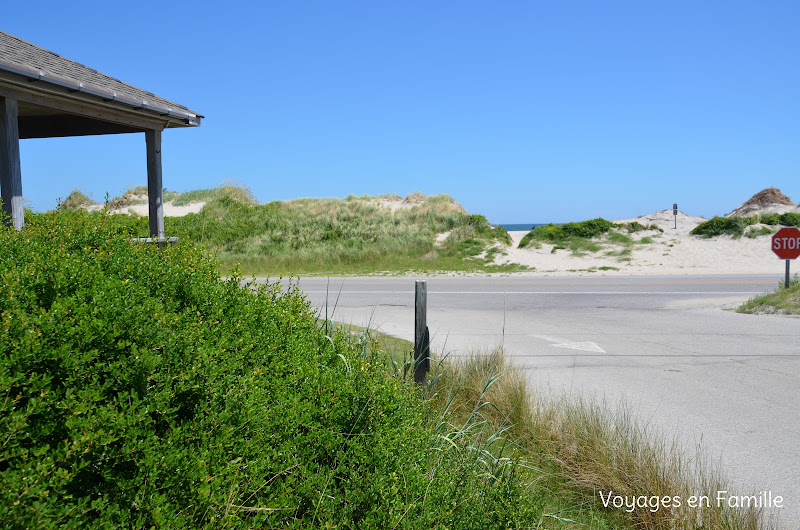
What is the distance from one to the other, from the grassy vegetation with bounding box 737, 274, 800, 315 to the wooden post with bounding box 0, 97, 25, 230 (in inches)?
479

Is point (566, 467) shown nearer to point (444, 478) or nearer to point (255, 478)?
point (444, 478)

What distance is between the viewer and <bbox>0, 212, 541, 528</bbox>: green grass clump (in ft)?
6.30

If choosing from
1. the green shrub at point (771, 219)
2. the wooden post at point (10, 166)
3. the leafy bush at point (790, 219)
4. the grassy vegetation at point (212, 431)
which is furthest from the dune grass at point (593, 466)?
the leafy bush at point (790, 219)

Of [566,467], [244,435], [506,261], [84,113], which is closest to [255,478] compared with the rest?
[244,435]

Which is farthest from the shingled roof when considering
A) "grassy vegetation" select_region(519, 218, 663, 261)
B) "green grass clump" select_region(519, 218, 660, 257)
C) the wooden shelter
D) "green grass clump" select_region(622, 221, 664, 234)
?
"green grass clump" select_region(622, 221, 664, 234)

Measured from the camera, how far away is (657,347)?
8.63m

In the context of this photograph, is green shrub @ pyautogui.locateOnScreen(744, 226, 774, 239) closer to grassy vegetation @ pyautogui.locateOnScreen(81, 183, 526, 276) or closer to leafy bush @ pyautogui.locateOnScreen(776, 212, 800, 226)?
leafy bush @ pyautogui.locateOnScreen(776, 212, 800, 226)

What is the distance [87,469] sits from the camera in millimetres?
1991

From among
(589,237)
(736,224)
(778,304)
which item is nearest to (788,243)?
(778,304)

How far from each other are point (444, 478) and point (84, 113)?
750 cm

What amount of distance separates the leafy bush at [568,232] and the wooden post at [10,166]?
21324 mm

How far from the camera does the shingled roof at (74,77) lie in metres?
6.61

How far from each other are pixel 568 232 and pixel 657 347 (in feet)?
60.7

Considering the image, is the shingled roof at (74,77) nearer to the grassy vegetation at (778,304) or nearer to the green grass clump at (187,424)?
the green grass clump at (187,424)
